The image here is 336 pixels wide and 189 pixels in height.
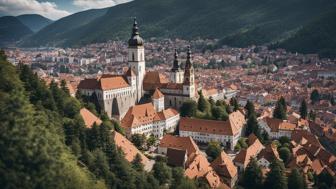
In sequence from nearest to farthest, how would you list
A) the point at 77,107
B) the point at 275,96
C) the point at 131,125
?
the point at 77,107
the point at 131,125
the point at 275,96

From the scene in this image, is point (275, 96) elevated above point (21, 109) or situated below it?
below

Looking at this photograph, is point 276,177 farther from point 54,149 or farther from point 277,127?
point 54,149

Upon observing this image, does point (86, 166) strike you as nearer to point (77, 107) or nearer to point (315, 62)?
point (77, 107)

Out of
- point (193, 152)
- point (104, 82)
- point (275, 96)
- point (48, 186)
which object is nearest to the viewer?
point (48, 186)

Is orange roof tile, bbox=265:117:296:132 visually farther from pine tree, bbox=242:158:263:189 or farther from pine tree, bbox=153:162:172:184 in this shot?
pine tree, bbox=153:162:172:184


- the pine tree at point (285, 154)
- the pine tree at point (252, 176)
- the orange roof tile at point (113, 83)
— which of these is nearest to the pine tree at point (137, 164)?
the pine tree at point (252, 176)

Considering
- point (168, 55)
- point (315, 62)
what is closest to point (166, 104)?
point (315, 62)

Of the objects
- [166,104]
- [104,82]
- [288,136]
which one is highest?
[104,82]
